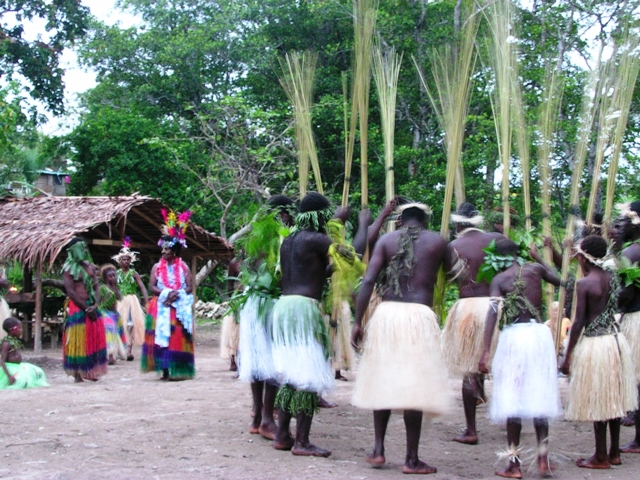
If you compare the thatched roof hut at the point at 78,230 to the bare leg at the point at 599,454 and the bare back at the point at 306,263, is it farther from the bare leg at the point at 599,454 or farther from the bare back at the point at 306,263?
the bare leg at the point at 599,454

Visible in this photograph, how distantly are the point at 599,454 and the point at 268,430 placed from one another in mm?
2180

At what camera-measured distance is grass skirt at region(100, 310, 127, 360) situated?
37.0 ft

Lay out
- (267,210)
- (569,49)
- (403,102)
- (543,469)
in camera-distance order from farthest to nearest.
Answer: (403,102)
(569,49)
(267,210)
(543,469)

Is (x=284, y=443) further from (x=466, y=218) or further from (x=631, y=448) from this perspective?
(x=631, y=448)

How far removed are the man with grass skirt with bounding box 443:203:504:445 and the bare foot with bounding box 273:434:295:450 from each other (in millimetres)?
1289

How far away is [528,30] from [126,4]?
17235 millimetres

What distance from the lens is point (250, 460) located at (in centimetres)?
482

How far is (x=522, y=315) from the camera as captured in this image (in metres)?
4.70

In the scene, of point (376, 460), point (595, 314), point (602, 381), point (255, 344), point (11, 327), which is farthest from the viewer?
point (11, 327)

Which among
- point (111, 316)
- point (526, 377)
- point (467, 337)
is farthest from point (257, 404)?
point (111, 316)

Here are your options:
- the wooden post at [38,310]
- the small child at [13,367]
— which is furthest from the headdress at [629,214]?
the wooden post at [38,310]

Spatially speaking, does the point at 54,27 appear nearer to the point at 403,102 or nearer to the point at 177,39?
the point at 177,39

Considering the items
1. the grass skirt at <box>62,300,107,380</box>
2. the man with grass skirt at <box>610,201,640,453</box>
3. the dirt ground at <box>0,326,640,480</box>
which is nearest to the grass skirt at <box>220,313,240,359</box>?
the dirt ground at <box>0,326,640,480</box>

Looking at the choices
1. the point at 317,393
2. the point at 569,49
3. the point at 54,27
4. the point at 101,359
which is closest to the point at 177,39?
the point at 54,27
